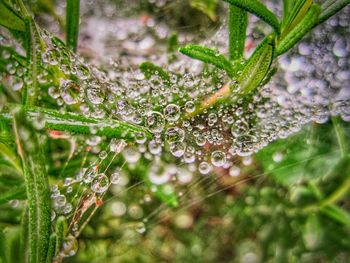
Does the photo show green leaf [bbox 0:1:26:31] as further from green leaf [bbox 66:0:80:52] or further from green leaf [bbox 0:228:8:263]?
green leaf [bbox 0:228:8:263]

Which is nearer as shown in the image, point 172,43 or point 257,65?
point 257,65

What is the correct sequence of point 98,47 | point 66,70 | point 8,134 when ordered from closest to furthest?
point 8,134 < point 66,70 < point 98,47

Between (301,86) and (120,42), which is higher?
(120,42)

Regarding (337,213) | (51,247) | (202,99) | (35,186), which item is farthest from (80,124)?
(337,213)

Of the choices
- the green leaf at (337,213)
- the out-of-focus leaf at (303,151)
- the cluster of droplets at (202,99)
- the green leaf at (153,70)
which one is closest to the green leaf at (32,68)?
the cluster of droplets at (202,99)

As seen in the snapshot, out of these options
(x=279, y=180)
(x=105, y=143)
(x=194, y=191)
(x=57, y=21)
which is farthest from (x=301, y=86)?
(x=57, y=21)

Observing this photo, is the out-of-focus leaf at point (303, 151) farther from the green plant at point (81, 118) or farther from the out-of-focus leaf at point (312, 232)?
the out-of-focus leaf at point (312, 232)

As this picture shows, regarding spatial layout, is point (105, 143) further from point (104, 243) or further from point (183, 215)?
point (183, 215)

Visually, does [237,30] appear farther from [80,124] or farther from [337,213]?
[337,213]
